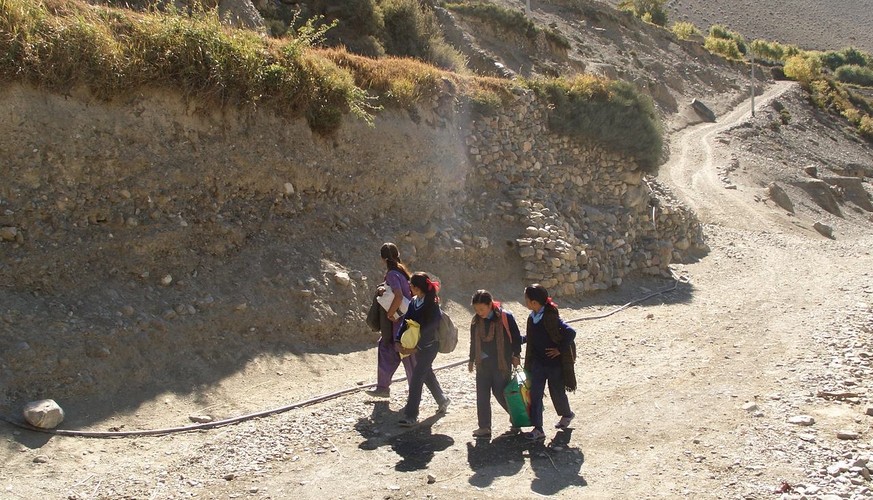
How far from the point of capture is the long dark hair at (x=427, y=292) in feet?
24.1

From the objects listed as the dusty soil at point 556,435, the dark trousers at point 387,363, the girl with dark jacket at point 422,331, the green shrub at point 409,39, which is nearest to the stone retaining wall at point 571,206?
the dusty soil at point 556,435

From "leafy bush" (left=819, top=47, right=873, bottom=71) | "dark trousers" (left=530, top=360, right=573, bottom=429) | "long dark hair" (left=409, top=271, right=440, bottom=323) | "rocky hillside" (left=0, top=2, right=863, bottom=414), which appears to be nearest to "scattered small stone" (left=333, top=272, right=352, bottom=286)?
"rocky hillside" (left=0, top=2, right=863, bottom=414)

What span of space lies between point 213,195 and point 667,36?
158 feet

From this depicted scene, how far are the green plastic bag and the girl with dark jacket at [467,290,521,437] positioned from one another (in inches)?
2.5

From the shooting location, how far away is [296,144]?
1112 cm

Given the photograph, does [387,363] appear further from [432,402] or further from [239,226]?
[239,226]

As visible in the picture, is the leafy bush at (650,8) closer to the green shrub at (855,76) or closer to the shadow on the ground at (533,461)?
the green shrub at (855,76)

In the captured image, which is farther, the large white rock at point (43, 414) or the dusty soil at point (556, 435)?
the large white rock at point (43, 414)

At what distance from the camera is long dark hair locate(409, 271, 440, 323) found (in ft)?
24.1

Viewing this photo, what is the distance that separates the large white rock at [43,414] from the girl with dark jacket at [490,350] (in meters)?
3.70

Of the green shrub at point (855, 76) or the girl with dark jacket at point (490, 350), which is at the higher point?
the green shrub at point (855, 76)

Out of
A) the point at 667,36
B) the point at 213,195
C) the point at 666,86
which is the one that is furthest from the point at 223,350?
the point at 667,36

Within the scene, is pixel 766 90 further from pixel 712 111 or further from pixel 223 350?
pixel 223 350

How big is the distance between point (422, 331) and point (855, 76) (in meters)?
75.6
